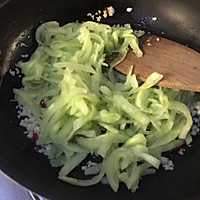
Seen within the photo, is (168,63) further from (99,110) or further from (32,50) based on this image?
(32,50)

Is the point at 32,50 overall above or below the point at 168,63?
above

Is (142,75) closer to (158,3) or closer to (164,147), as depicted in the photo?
(164,147)

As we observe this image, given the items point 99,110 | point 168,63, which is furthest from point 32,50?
point 168,63

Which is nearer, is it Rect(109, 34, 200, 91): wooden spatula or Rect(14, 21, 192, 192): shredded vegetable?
Rect(14, 21, 192, 192): shredded vegetable

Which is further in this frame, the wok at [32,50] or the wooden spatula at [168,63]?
the wooden spatula at [168,63]
